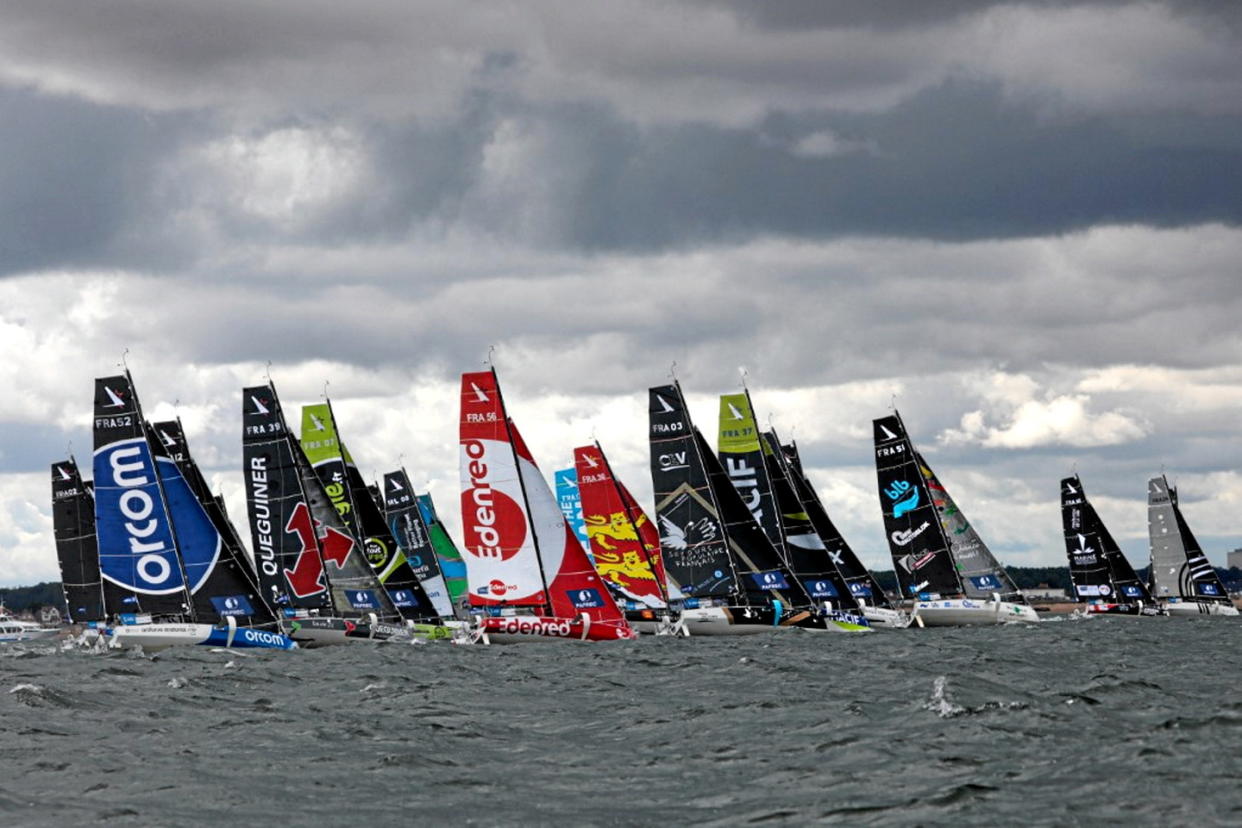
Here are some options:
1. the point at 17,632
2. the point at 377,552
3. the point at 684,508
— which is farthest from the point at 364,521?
the point at 17,632

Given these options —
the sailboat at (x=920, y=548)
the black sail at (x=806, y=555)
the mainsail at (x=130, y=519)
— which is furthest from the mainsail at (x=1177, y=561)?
the mainsail at (x=130, y=519)

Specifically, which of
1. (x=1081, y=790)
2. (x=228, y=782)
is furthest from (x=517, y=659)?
(x=1081, y=790)

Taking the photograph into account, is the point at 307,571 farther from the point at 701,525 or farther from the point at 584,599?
the point at 701,525

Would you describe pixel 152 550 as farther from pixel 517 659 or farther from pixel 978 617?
pixel 978 617

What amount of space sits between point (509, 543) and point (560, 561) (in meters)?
2.01

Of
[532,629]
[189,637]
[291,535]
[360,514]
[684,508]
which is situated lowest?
[532,629]

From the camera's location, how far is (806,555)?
71562mm

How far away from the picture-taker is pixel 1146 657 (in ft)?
143

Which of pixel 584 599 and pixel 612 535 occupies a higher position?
pixel 612 535

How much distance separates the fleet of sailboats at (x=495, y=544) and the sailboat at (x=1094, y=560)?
2.58 meters

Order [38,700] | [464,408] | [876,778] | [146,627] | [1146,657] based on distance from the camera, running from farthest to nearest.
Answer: [464,408] → [146,627] → [1146,657] → [38,700] → [876,778]

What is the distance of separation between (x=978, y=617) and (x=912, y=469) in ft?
24.6

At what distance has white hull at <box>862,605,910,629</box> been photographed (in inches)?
2820

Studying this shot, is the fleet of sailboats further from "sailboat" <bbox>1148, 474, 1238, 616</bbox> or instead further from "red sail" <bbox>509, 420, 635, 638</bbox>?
"sailboat" <bbox>1148, 474, 1238, 616</bbox>
